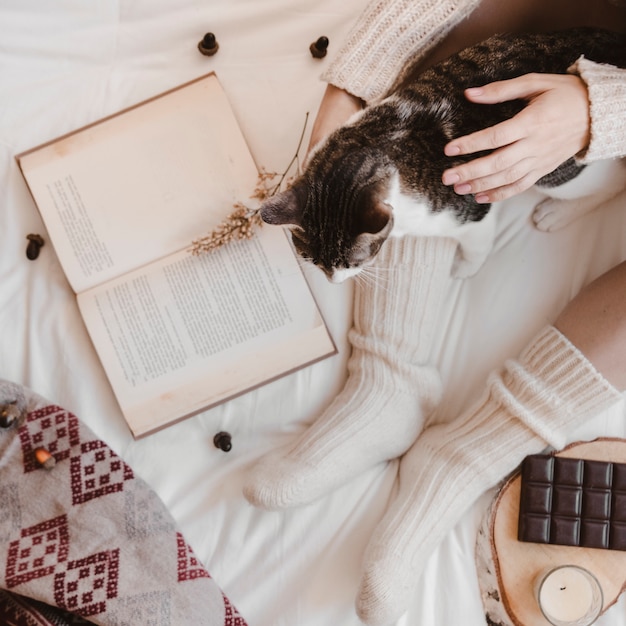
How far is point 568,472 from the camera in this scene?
905 millimetres

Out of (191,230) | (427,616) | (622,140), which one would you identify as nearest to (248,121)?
(191,230)

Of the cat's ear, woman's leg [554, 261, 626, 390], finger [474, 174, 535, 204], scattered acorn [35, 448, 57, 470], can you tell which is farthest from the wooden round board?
scattered acorn [35, 448, 57, 470]

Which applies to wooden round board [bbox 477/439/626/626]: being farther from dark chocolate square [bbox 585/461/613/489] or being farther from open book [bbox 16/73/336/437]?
open book [bbox 16/73/336/437]

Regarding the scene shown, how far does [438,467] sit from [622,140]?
1.60 ft

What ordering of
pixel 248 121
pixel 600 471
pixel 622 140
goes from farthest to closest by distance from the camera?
pixel 248 121
pixel 600 471
pixel 622 140

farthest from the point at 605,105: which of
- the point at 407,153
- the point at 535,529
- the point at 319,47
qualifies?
the point at 535,529

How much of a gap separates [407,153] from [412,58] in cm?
19

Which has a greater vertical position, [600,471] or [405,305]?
[405,305]

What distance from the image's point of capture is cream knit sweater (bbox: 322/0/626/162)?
2.43ft

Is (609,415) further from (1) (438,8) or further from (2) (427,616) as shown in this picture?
(1) (438,8)

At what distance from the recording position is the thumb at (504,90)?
0.72m

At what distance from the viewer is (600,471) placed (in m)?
0.90

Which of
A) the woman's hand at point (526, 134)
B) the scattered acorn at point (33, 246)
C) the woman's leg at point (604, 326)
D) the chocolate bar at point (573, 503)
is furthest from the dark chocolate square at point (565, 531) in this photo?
the scattered acorn at point (33, 246)

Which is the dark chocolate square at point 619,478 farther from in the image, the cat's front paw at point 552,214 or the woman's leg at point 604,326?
the cat's front paw at point 552,214
